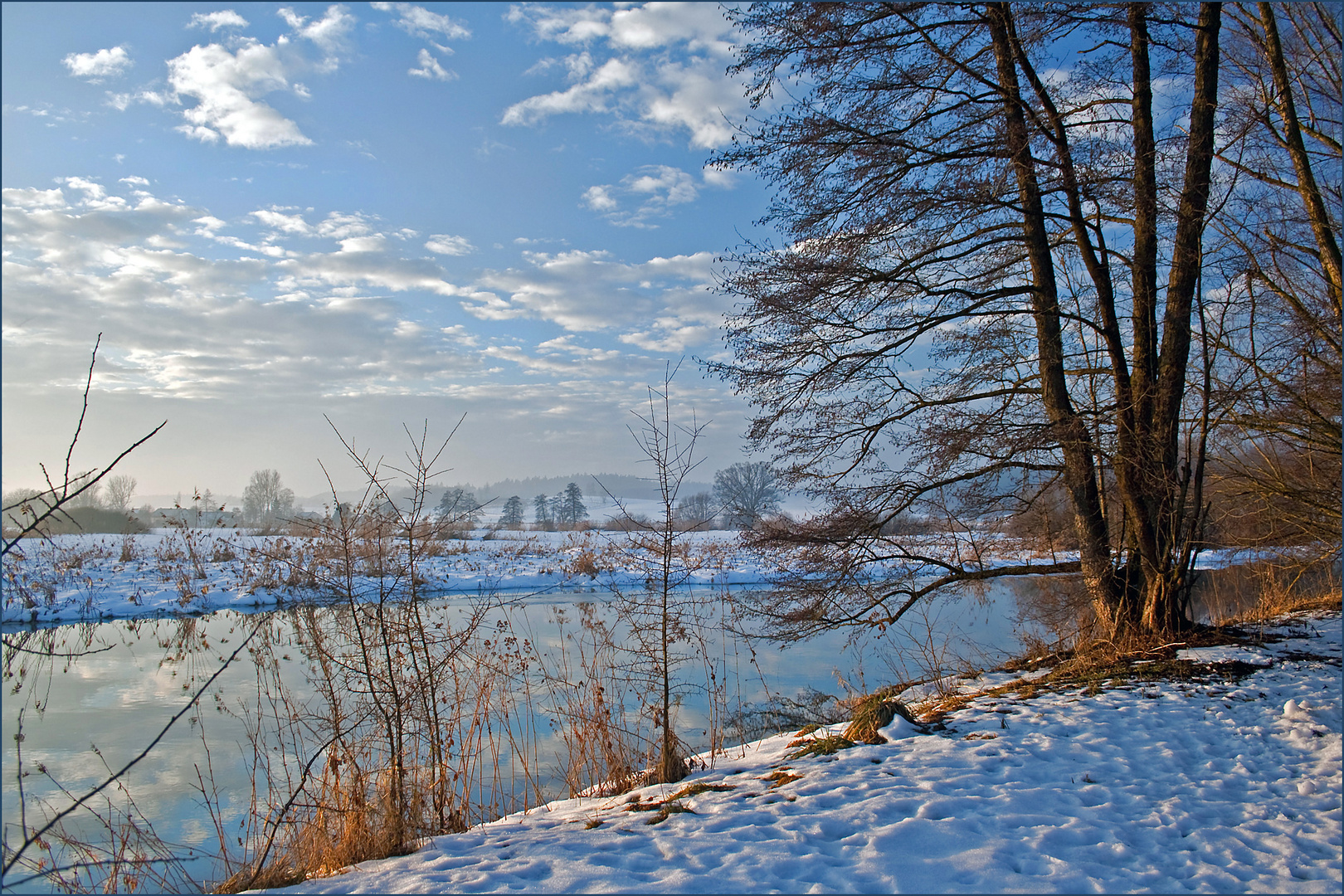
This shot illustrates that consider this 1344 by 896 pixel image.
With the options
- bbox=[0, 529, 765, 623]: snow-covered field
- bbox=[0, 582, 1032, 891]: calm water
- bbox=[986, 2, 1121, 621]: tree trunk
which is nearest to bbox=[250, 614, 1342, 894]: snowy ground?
Result: bbox=[0, 582, 1032, 891]: calm water

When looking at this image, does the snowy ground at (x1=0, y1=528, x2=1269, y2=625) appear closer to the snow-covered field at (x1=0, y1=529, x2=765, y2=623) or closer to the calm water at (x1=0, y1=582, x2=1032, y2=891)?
the snow-covered field at (x1=0, y1=529, x2=765, y2=623)

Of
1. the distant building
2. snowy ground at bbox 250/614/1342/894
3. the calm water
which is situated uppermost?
the distant building

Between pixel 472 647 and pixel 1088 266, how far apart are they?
7.36m

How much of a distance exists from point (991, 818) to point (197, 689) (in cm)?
901

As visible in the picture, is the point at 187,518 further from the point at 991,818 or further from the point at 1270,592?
the point at 1270,592

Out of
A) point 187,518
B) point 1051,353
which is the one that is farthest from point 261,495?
point 1051,353

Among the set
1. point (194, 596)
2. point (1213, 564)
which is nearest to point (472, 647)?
point (194, 596)

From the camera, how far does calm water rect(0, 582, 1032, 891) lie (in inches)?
205

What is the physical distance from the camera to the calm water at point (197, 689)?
5195 millimetres

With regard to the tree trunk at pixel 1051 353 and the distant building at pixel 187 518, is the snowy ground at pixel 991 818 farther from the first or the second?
the distant building at pixel 187 518

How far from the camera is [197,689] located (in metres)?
8.42

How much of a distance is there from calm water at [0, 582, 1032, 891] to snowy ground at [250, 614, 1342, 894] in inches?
64.3

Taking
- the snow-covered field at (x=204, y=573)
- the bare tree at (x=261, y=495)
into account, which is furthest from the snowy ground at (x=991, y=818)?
the bare tree at (x=261, y=495)

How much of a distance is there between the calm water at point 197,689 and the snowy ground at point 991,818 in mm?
1634
